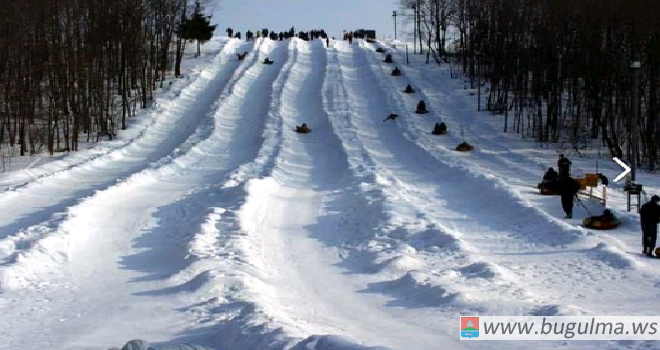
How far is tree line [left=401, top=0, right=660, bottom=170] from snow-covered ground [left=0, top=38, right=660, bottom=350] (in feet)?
8.52

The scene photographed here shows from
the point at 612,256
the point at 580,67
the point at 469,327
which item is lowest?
the point at 612,256

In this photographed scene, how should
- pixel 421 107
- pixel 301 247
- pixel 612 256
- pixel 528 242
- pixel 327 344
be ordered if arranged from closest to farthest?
pixel 327 344, pixel 612 256, pixel 301 247, pixel 528 242, pixel 421 107

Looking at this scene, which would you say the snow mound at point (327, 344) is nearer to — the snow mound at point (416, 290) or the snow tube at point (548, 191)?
the snow mound at point (416, 290)

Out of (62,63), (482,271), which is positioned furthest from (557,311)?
(62,63)

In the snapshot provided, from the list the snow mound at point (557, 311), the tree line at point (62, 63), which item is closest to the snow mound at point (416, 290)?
the snow mound at point (557, 311)

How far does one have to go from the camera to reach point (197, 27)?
6581 cm

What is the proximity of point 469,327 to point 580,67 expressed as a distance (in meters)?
28.9

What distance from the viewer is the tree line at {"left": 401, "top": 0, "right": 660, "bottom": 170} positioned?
106ft

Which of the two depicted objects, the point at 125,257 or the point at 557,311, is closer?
the point at 557,311

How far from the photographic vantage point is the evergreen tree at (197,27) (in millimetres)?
59575

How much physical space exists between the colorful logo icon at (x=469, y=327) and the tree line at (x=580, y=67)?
14100 mm

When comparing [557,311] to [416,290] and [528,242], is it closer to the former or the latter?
[416,290]

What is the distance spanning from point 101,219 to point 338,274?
694 cm

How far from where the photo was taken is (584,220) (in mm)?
18891
